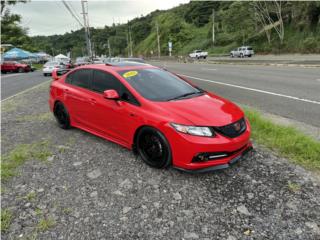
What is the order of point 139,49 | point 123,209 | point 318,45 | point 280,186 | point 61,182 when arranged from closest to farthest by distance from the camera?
point 123,209, point 280,186, point 61,182, point 318,45, point 139,49

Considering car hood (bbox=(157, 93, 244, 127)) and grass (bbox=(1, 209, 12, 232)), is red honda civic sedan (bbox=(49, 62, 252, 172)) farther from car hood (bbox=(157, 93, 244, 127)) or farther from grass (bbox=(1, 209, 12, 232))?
grass (bbox=(1, 209, 12, 232))

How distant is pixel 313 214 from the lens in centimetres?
297

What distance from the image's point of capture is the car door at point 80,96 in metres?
5.12

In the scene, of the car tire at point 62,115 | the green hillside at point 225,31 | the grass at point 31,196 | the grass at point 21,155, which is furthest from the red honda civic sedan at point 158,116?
the green hillside at point 225,31

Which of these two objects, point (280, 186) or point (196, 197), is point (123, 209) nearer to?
point (196, 197)

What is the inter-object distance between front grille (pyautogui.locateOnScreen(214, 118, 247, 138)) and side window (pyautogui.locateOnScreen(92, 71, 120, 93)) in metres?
1.84

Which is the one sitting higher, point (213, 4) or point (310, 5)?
point (213, 4)

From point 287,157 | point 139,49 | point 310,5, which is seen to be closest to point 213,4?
point 139,49

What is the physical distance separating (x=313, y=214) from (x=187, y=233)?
136cm

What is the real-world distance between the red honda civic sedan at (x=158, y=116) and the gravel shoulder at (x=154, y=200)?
0.30 m

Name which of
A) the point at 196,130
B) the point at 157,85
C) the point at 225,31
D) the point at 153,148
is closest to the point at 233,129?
the point at 196,130

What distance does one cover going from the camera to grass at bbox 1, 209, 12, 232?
292 cm

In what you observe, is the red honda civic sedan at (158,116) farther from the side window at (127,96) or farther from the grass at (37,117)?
the grass at (37,117)

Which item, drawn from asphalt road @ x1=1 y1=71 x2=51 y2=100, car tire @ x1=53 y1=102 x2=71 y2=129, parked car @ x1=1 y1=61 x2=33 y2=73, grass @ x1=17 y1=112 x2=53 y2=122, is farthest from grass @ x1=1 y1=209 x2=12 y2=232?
parked car @ x1=1 y1=61 x2=33 y2=73
